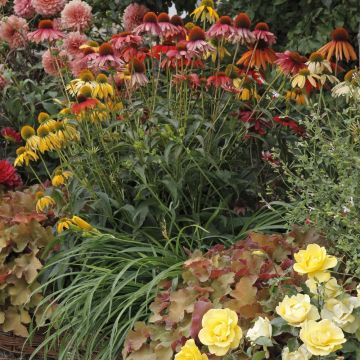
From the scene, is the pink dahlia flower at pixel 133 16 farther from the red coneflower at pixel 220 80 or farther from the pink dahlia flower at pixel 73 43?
the red coneflower at pixel 220 80

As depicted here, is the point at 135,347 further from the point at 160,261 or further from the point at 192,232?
the point at 192,232

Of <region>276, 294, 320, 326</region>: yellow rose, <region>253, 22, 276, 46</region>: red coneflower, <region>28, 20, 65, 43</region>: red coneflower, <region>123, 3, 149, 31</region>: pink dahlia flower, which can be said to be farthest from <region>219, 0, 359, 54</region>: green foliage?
<region>276, 294, 320, 326</region>: yellow rose

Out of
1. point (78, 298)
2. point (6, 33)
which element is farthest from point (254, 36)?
point (6, 33)

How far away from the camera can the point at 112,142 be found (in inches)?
140

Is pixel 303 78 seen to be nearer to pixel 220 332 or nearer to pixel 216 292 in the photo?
pixel 216 292

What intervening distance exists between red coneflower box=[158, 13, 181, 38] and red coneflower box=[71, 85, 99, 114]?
42 cm

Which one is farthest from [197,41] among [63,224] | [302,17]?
[302,17]

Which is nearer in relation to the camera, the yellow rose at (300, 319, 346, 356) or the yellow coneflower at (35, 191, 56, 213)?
the yellow rose at (300, 319, 346, 356)

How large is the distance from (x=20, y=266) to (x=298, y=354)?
1431 mm

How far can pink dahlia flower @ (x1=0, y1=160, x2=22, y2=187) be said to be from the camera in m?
4.01

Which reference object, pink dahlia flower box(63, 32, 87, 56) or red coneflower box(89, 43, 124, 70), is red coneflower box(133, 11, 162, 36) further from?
pink dahlia flower box(63, 32, 87, 56)

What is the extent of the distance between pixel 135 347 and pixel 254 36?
140 cm

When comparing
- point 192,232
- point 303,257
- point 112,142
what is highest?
point 303,257

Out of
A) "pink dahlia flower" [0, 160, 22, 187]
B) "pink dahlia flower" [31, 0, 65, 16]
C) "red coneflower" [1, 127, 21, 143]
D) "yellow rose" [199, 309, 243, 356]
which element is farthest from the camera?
"pink dahlia flower" [31, 0, 65, 16]
